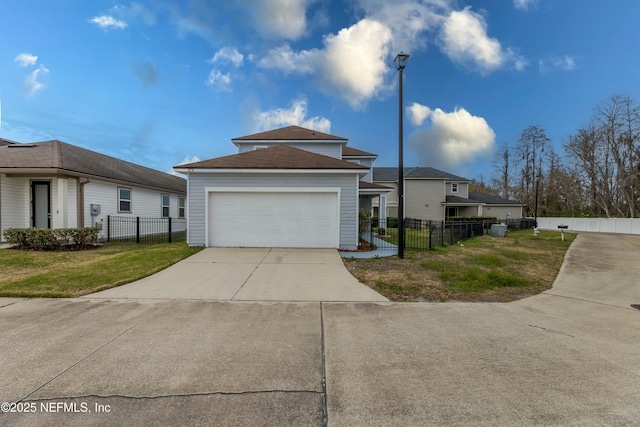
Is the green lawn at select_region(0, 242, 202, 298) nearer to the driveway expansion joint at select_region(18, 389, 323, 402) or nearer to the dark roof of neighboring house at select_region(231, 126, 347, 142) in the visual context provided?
the driveway expansion joint at select_region(18, 389, 323, 402)

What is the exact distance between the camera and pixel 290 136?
19375 millimetres

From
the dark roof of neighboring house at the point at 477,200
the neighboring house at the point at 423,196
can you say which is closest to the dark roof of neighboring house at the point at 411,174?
the neighboring house at the point at 423,196

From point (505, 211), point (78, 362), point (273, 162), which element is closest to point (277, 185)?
point (273, 162)

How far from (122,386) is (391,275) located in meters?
5.74

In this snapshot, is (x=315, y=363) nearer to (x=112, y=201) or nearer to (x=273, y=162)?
(x=273, y=162)

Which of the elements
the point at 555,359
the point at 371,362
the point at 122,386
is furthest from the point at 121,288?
the point at 555,359

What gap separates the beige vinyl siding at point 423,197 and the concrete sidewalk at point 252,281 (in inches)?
929

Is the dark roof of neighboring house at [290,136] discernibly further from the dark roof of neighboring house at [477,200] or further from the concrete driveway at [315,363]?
the dark roof of neighboring house at [477,200]

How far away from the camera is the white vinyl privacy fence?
24.7 metres

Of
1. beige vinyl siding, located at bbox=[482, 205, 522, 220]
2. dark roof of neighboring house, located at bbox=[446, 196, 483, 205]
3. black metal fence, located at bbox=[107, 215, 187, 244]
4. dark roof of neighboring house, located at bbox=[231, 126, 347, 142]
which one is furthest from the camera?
beige vinyl siding, located at bbox=[482, 205, 522, 220]

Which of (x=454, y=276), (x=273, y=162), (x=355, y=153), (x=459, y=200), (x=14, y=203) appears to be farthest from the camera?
(x=459, y=200)

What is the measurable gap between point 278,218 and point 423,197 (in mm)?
23875

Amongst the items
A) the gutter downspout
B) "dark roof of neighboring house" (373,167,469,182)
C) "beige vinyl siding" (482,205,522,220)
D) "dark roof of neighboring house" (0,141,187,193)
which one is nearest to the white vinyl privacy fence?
"beige vinyl siding" (482,205,522,220)

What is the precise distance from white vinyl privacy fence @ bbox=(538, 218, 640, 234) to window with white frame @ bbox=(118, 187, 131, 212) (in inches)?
1394
